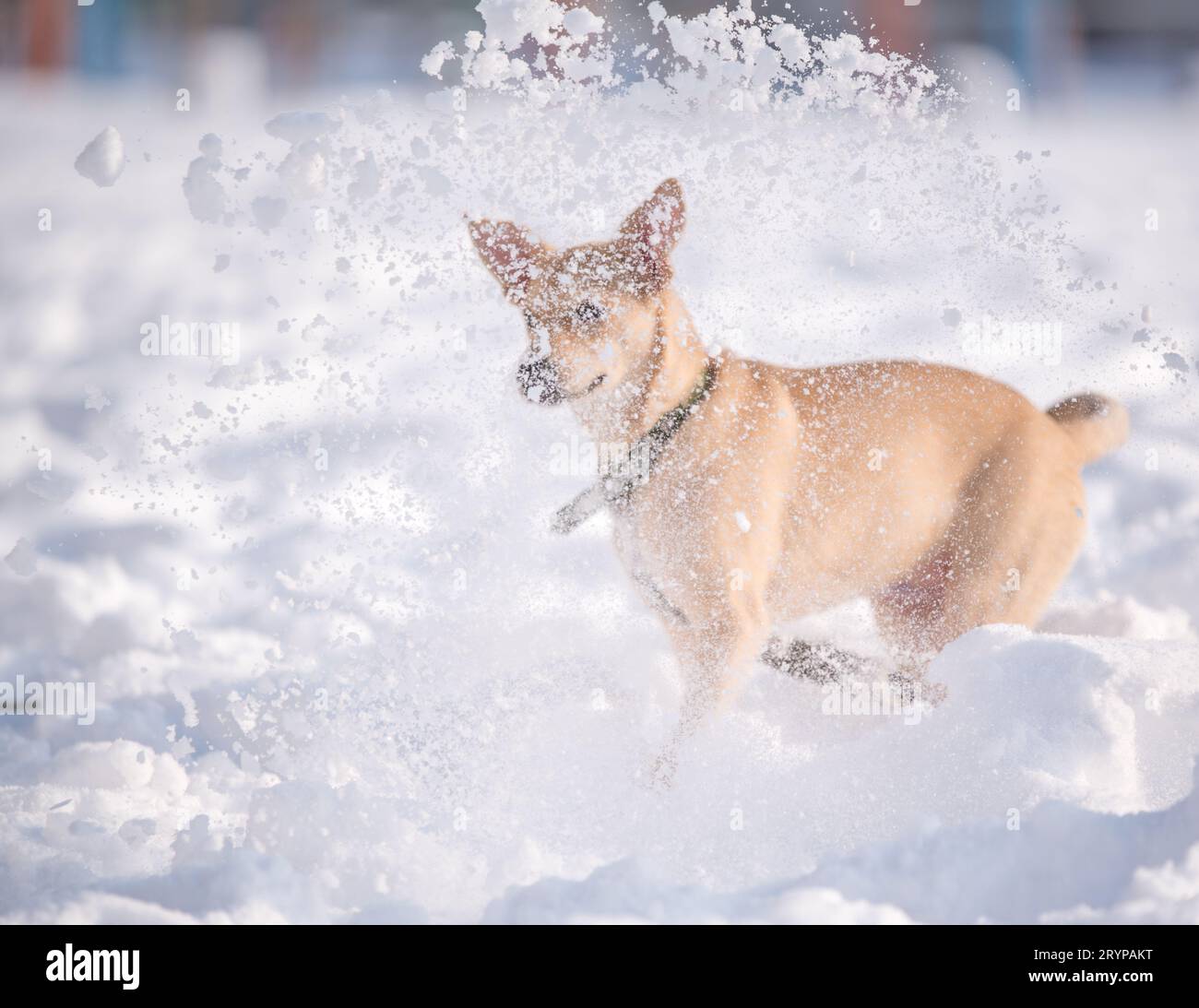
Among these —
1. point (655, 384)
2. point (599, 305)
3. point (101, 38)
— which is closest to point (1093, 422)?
point (655, 384)

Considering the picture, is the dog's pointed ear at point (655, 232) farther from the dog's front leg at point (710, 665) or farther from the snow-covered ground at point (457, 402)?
the dog's front leg at point (710, 665)

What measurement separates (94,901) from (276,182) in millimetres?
1465

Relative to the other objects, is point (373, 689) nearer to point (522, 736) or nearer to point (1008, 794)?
point (522, 736)

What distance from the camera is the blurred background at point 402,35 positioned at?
221 centimetres

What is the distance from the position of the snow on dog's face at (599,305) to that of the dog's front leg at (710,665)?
0.51 meters

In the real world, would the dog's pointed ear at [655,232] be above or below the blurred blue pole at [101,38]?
below

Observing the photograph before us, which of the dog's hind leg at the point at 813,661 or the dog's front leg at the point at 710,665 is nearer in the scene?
the dog's front leg at the point at 710,665

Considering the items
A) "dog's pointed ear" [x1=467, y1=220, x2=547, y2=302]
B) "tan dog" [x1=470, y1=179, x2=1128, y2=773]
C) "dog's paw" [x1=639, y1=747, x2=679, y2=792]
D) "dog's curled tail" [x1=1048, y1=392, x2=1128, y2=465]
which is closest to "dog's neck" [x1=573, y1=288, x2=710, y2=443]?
"tan dog" [x1=470, y1=179, x2=1128, y2=773]

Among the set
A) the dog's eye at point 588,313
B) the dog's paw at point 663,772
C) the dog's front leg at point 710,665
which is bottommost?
the dog's paw at point 663,772

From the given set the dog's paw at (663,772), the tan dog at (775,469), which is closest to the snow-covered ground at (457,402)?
the dog's paw at (663,772)

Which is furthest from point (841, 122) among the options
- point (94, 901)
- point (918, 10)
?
point (94, 901)

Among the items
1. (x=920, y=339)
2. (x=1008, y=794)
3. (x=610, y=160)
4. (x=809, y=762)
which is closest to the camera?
(x=1008, y=794)

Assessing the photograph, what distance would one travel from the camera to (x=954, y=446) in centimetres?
205

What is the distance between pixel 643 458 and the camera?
1903 mm
